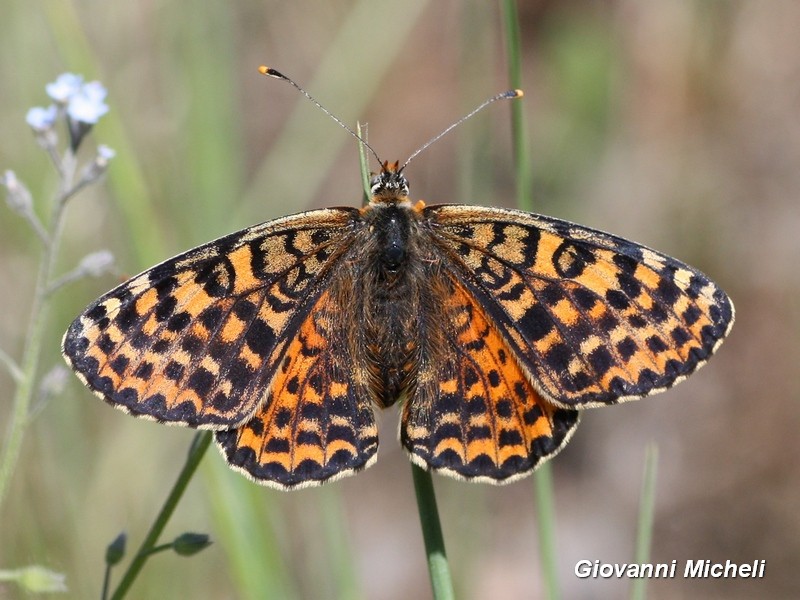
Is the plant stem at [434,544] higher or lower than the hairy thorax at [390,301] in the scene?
lower

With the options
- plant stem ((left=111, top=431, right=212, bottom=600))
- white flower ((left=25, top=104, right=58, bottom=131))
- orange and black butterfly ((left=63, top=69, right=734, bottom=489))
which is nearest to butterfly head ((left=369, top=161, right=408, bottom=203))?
orange and black butterfly ((left=63, top=69, right=734, bottom=489))

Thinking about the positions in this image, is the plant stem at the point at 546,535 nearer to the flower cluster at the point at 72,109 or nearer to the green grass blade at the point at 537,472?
the green grass blade at the point at 537,472

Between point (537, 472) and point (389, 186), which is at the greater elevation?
point (389, 186)

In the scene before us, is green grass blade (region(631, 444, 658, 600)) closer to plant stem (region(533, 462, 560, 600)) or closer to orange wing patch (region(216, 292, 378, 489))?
plant stem (region(533, 462, 560, 600))

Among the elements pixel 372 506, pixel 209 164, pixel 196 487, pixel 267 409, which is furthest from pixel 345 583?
pixel 372 506

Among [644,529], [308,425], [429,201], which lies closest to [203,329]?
[308,425]

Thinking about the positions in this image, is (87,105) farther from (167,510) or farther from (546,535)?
(546,535)

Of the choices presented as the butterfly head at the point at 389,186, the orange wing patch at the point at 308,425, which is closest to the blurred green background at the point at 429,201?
the orange wing patch at the point at 308,425
